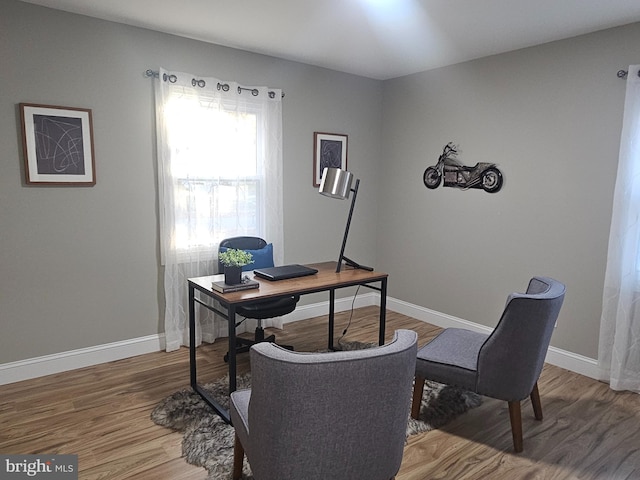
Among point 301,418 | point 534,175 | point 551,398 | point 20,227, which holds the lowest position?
point 551,398

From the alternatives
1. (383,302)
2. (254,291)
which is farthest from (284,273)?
(383,302)

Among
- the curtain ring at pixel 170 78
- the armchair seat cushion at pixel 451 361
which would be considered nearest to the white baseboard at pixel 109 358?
the armchair seat cushion at pixel 451 361

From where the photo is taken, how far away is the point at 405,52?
3586 millimetres

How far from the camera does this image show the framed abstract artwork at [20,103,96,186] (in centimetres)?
278

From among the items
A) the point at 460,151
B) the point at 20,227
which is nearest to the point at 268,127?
the point at 460,151

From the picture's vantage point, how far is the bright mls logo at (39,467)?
1.97 m

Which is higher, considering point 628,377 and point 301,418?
point 301,418

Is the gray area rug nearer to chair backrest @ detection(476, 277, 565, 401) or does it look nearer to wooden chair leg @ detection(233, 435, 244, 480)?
wooden chair leg @ detection(233, 435, 244, 480)

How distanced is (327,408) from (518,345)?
4.04 ft

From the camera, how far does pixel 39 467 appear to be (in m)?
2.04

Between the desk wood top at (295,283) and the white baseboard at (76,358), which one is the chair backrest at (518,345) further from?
the white baseboard at (76,358)

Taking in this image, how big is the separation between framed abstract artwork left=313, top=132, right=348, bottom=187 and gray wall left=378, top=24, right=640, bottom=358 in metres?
0.58

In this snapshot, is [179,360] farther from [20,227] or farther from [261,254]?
[20,227]

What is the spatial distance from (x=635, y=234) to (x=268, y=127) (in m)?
2.90
